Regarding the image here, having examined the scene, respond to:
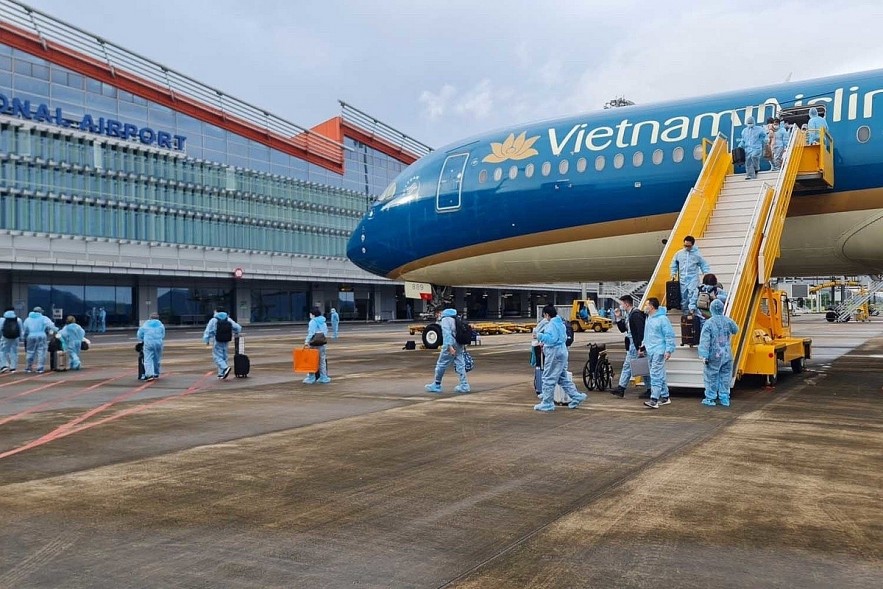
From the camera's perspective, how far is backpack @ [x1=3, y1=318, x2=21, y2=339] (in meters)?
18.8

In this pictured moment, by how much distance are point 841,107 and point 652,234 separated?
4.34 meters

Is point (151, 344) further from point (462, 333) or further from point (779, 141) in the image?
point (779, 141)

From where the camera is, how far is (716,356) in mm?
10875

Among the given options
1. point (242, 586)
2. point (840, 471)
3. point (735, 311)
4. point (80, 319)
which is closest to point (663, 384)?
point (735, 311)

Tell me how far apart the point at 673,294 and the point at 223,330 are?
9.69 meters

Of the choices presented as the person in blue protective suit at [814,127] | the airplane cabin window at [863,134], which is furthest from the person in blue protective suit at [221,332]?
the airplane cabin window at [863,134]

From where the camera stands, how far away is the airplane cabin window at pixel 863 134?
13727 mm

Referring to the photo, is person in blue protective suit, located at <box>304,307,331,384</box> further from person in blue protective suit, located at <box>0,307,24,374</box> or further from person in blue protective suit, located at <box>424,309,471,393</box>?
person in blue protective suit, located at <box>0,307,24,374</box>

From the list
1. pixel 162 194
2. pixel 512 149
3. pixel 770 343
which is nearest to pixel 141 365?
pixel 512 149

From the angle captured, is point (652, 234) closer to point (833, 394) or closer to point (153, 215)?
point (833, 394)

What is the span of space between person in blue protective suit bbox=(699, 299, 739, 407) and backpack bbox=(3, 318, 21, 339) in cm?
1713

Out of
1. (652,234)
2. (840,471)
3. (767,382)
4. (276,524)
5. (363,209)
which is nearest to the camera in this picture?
(276,524)

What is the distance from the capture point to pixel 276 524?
529cm

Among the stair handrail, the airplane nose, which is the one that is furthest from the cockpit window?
the stair handrail
